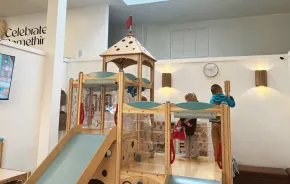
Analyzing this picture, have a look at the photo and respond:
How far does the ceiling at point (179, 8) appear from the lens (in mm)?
6512

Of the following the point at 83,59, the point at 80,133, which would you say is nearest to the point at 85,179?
the point at 80,133

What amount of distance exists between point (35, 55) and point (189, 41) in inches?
205

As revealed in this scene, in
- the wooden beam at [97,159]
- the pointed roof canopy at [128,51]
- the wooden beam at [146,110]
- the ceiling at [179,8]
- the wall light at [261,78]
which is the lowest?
the wooden beam at [97,159]

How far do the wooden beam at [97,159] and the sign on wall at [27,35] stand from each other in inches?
210

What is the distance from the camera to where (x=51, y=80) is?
4355 millimetres

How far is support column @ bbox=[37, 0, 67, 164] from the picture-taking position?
14.1 ft

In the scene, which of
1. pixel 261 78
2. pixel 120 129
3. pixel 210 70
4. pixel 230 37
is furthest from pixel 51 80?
pixel 230 37

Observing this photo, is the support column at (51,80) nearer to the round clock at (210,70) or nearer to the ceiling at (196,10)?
the ceiling at (196,10)

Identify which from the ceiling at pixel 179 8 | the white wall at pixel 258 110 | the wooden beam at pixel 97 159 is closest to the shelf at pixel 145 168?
the wooden beam at pixel 97 159

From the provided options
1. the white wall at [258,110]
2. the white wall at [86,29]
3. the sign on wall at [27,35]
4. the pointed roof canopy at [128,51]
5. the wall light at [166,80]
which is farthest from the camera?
the sign on wall at [27,35]

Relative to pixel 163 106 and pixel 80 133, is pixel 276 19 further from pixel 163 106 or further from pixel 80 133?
pixel 80 133

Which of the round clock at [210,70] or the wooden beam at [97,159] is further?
the round clock at [210,70]

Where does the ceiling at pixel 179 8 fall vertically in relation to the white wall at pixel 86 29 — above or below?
above

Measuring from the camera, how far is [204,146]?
4.78 m
